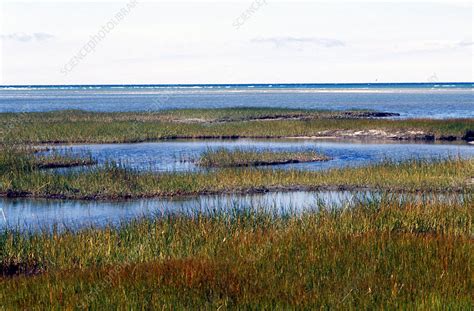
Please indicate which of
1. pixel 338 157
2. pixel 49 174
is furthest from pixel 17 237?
pixel 338 157

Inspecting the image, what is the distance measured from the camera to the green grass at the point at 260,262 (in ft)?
36.4

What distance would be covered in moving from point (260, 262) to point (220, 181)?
14.6m

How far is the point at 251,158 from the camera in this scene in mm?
34844

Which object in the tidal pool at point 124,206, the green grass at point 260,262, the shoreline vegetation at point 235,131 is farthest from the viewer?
the shoreline vegetation at point 235,131

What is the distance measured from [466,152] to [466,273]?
28.3 m

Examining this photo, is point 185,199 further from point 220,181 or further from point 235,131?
point 235,131

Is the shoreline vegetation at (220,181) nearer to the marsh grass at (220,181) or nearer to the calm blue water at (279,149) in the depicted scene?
the marsh grass at (220,181)

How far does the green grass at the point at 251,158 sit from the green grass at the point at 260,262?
52.6 ft

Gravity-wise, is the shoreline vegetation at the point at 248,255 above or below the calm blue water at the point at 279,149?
above

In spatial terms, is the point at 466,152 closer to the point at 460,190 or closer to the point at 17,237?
the point at 460,190

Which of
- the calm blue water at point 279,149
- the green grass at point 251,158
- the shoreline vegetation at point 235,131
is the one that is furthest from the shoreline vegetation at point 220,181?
the shoreline vegetation at point 235,131

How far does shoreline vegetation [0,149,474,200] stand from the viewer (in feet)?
86.6

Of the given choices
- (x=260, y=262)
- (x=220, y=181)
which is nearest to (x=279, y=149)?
(x=220, y=181)

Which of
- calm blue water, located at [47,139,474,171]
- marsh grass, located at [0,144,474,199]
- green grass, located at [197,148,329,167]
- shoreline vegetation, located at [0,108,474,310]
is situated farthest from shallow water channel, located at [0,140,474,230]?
shoreline vegetation, located at [0,108,474,310]
